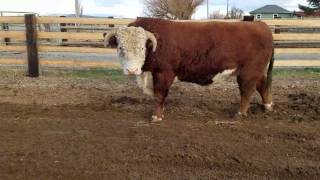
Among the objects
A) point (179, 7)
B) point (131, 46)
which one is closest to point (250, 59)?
point (131, 46)

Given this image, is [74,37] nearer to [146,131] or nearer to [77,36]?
[77,36]

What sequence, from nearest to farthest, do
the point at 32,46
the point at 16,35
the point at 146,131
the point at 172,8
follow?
the point at 146,131, the point at 32,46, the point at 16,35, the point at 172,8

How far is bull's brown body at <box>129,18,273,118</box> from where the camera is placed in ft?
25.1

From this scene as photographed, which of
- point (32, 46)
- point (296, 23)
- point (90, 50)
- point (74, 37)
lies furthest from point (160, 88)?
point (296, 23)

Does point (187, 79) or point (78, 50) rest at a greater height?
point (78, 50)

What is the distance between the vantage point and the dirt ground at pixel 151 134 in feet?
18.4

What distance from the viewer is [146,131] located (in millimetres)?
7117

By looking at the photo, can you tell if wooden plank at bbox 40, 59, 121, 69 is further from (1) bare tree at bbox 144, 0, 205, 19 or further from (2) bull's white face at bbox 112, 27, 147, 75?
(1) bare tree at bbox 144, 0, 205, 19

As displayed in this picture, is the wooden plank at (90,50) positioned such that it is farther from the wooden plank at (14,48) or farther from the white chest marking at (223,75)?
the white chest marking at (223,75)

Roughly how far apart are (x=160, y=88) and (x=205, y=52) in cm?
85

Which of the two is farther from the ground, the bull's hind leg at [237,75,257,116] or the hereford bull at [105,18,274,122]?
the hereford bull at [105,18,274,122]

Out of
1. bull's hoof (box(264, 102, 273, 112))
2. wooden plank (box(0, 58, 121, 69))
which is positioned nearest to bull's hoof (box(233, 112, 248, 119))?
A: bull's hoof (box(264, 102, 273, 112))

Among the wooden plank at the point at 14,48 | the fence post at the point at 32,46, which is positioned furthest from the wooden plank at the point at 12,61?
the fence post at the point at 32,46

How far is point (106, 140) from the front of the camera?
6656mm
